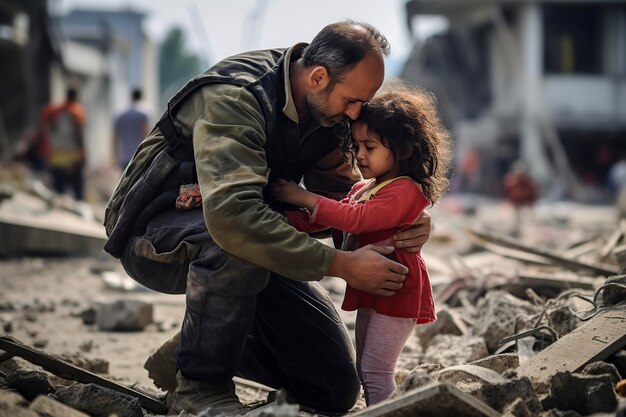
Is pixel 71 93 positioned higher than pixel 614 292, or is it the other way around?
pixel 614 292

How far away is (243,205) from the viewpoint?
319 centimetres

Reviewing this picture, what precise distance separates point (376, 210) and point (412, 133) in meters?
0.33

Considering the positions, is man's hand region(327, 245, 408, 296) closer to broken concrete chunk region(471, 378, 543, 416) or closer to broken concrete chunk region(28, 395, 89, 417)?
broken concrete chunk region(471, 378, 543, 416)

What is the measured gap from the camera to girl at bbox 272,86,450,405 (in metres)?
3.48

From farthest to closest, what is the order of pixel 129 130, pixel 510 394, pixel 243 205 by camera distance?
pixel 129 130 → pixel 243 205 → pixel 510 394

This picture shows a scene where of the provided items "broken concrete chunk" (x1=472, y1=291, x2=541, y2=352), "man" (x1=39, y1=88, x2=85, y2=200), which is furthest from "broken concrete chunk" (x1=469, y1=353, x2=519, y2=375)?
"man" (x1=39, y1=88, x2=85, y2=200)

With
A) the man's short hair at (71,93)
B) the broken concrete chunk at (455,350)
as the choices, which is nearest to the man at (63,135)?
the man's short hair at (71,93)

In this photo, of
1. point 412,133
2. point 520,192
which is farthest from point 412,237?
point 520,192

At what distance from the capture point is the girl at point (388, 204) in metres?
3.48

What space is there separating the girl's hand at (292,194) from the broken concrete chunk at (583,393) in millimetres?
1138

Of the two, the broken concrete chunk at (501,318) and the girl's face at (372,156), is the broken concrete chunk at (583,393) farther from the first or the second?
the broken concrete chunk at (501,318)

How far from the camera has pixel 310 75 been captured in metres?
3.59

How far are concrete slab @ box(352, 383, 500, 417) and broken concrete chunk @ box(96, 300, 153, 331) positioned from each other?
3.35 m

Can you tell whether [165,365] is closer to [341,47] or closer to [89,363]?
[89,363]
